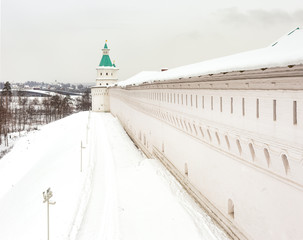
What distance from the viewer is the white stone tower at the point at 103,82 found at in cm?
5314

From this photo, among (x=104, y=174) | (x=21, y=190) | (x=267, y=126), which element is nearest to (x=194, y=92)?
(x=267, y=126)

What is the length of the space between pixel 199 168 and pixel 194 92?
2.35 meters

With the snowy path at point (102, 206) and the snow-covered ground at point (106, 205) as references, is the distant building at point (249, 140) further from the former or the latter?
the snowy path at point (102, 206)

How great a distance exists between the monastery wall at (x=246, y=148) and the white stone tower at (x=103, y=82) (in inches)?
1667

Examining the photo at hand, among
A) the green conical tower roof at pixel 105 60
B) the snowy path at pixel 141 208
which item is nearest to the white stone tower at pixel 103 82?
the green conical tower roof at pixel 105 60

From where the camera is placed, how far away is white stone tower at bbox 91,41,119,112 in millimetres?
53138

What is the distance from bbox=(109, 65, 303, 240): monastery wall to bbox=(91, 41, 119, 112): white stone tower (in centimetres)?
4234

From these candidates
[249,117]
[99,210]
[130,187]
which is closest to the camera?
[249,117]

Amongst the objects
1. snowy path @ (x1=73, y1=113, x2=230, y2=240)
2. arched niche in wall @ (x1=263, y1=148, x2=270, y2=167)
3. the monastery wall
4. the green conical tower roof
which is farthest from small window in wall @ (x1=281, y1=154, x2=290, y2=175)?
the green conical tower roof

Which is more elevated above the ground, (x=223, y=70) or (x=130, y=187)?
(x=223, y=70)

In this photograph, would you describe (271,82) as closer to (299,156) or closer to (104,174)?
(299,156)

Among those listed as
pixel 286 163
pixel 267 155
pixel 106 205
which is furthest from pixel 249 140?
pixel 106 205

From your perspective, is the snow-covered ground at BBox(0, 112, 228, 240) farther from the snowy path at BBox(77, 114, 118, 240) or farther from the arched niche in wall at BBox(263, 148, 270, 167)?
the arched niche in wall at BBox(263, 148, 270, 167)

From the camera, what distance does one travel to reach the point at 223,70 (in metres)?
6.77
